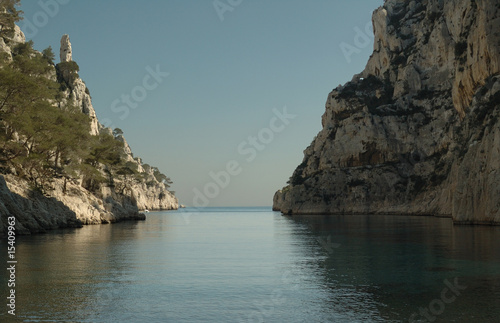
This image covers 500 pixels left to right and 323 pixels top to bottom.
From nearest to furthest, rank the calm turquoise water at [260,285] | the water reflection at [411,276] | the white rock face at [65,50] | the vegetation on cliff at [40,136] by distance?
the calm turquoise water at [260,285], the water reflection at [411,276], the vegetation on cliff at [40,136], the white rock face at [65,50]

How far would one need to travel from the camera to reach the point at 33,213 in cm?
5588

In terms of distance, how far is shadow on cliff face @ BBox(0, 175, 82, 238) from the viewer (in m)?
45.7

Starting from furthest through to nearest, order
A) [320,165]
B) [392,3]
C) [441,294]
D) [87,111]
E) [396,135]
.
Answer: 1. [392,3]
2. [320,165]
3. [396,135]
4. [87,111]
5. [441,294]

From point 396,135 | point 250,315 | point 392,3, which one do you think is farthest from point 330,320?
point 392,3

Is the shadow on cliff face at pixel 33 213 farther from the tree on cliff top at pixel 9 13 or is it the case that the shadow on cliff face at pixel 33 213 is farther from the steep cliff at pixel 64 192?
the tree on cliff top at pixel 9 13

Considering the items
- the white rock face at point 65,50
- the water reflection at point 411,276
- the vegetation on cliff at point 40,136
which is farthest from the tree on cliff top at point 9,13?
the water reflection at point 411,276

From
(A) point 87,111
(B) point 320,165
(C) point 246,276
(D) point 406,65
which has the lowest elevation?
(C) point 246,276

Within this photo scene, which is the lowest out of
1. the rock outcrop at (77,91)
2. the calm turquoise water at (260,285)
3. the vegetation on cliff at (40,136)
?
the calm turquoise water at (260,285)

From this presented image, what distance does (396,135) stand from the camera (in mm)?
143625

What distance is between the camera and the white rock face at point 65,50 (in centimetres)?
12888

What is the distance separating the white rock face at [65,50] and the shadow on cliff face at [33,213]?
7266cm

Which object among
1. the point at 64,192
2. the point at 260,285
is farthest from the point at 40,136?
the point at 260,285

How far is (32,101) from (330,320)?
55687mm

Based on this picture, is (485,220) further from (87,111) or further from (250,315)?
(87,111)
